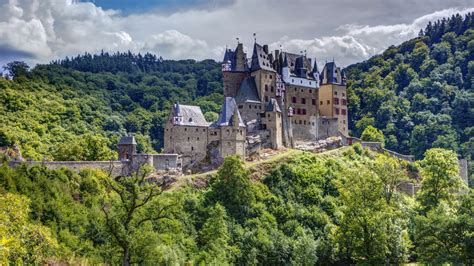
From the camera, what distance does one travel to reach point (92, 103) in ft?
400

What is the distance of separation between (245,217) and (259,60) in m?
23.8

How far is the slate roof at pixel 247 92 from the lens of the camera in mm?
72012

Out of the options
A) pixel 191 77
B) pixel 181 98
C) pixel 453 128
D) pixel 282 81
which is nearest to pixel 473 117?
pixel 453 128

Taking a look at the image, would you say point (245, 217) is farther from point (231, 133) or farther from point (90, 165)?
point (90, 165)

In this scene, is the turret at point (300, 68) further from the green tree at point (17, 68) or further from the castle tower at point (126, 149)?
the green tree at point (17, 68)

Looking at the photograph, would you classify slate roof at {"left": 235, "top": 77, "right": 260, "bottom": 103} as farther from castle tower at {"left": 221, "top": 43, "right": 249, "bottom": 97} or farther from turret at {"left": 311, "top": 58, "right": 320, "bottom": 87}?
turret at {"left": 311, "top": 58, "right": 320, "bottom": 87}

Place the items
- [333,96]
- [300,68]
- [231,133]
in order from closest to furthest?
[231,133] < [300,68] < [333,96]

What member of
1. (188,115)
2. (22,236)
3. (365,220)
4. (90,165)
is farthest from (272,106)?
(22,236)

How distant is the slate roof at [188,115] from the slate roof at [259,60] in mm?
12451

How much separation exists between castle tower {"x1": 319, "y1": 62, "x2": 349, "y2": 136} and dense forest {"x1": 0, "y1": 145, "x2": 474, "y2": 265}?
536 inches

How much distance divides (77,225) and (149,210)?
12.6 metres

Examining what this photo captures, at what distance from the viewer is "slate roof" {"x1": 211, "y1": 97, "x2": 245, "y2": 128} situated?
66.1m

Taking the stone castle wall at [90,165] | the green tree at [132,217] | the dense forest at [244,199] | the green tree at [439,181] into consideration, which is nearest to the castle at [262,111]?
the dense forest at [244,199]

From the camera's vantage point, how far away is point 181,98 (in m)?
142
